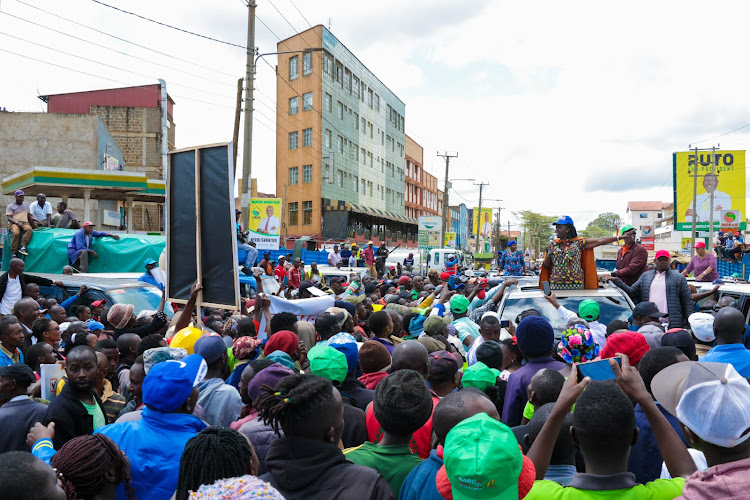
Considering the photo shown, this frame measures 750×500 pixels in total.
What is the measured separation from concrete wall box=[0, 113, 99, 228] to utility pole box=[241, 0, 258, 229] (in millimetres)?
16690

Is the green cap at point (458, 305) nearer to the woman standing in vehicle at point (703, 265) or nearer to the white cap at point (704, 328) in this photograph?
the white cap at point (704, 328)

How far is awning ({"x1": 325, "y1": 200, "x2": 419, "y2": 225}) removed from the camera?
42.3 meters

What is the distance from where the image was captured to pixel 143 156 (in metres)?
36.1

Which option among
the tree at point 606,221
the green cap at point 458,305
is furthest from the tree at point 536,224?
the green cap at point 458,305

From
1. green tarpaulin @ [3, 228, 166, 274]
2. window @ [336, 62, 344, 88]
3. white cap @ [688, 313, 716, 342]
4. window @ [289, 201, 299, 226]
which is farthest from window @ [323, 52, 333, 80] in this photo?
white cap @ [688, 313, 716, 342]

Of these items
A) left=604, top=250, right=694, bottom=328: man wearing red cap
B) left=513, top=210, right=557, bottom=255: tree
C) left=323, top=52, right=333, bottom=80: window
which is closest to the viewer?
left=604, top=250, right=694, bottom=328: man wearing red cap

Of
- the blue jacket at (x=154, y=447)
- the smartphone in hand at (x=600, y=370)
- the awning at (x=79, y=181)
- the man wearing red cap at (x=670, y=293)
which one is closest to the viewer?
the smartphone in hand at (x=600, y=370)

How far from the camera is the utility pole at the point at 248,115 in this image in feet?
49.5

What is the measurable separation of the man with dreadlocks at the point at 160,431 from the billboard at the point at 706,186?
134 feet

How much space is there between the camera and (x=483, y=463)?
1.92 m

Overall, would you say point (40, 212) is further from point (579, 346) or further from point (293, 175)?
point (293, 175)

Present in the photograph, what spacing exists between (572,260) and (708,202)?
1469 inches

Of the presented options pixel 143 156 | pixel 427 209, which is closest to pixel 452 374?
pixel 143 156

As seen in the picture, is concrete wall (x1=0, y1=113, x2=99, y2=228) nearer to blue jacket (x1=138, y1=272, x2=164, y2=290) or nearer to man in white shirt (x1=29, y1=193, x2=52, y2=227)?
man in white shirt (x1=29, y1=193, x2=52, y2=227)
